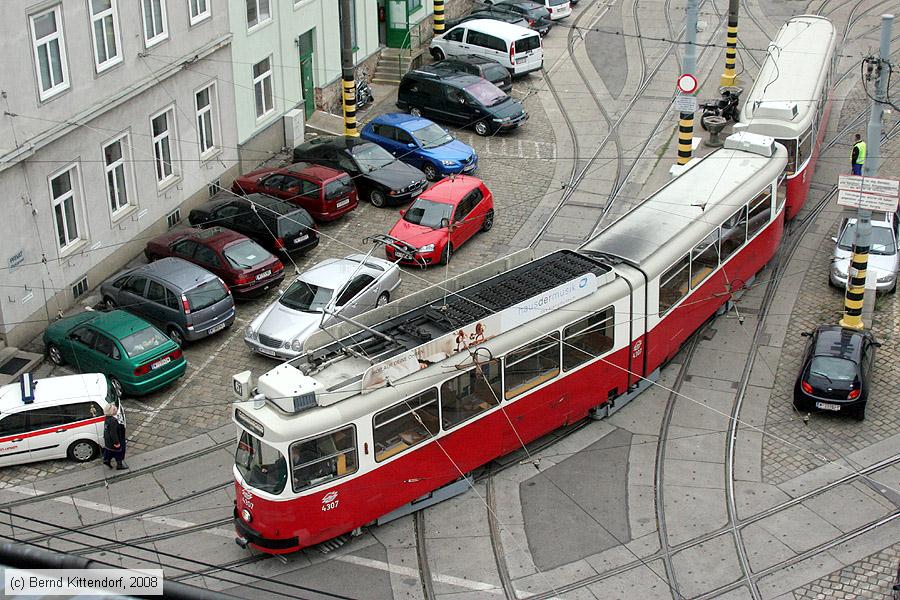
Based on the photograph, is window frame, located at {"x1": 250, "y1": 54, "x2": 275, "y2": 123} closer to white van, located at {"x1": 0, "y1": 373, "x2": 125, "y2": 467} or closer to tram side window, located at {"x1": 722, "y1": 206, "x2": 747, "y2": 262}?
white van, located at {"x1": 0, "y1": 373, "x2": 125, "y2": 467}

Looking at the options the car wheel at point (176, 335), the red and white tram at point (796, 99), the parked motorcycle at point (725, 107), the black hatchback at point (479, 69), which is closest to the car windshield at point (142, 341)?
the car wheel at point (176, 335)

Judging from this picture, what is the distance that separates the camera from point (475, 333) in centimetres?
1978

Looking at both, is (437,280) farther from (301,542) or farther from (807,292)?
(301,542)

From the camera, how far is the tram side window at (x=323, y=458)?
18141 millimetres

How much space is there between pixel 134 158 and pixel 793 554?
17267 mm

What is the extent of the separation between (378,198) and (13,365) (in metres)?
11.0

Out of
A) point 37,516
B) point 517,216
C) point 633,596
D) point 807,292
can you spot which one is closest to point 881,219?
point 807,292

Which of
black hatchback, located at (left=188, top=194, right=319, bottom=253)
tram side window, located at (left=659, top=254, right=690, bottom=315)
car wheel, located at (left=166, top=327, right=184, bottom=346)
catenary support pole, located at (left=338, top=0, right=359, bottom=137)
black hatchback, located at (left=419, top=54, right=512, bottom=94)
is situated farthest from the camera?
black hatchback, located at (left=419, top=54, right=512, bottom=94)

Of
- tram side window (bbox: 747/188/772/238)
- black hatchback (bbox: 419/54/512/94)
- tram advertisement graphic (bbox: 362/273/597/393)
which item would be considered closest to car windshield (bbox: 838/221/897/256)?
tram side window (bbox: 747/188/772/238)

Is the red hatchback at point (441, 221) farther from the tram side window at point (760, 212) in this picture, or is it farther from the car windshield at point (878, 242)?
the car windshield at point (878, 242)

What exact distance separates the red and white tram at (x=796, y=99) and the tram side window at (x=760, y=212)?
2.49 m

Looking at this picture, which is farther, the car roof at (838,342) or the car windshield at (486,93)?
the car windshield at (486,93)

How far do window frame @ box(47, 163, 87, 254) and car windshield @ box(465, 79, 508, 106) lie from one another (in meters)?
13.9

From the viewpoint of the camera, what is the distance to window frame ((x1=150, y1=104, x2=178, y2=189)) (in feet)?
95.6
